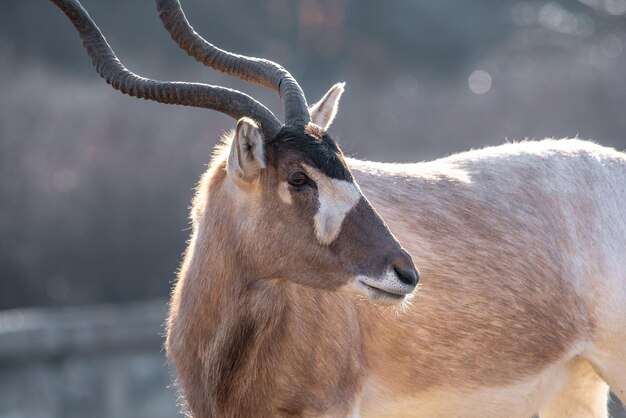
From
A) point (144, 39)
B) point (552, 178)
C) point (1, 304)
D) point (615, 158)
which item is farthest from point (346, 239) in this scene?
point (144, 39)

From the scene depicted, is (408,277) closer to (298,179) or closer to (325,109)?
(298,179)

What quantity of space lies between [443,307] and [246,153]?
6.00 feet

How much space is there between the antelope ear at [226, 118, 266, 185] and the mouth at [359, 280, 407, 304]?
924 millimetres

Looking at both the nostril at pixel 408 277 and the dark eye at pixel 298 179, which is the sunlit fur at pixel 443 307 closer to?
the dark eye at pixel 298 179

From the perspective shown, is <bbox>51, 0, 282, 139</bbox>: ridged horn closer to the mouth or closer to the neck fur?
the neck fur

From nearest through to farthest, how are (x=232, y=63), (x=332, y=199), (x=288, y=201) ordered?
(x=332, y=199)
(x=288, y=201)
(x=232, y=63)

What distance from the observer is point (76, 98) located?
27422 mm

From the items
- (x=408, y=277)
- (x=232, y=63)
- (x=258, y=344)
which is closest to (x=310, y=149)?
(x=408, y=277)

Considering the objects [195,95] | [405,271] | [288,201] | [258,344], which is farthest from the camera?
[258,344]

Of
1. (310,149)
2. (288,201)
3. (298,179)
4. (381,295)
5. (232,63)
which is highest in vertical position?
(232,63)

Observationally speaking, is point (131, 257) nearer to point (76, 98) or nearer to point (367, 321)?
point (76, 98)

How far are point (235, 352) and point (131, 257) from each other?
57.9 feet

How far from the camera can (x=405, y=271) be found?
6.95m

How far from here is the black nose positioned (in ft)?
22.8
